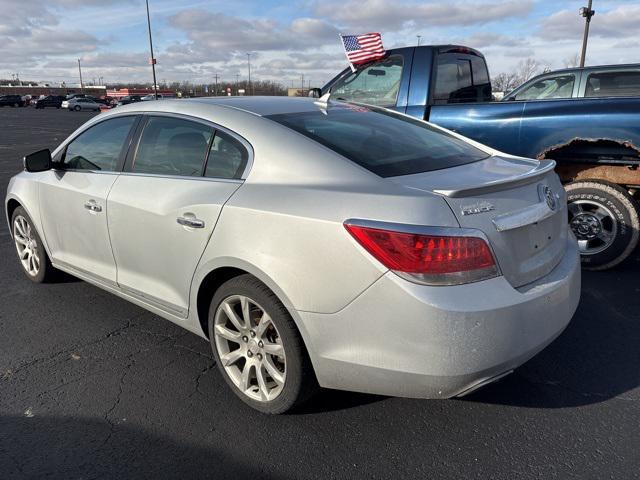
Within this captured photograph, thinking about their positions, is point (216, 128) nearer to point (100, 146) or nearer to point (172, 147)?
point (172, 147)

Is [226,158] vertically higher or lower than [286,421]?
higher

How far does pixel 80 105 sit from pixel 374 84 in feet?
193

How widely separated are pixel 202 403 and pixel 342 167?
1488mm

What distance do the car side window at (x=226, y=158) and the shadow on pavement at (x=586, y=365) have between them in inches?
69.9

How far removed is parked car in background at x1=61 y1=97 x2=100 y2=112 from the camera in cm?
5669

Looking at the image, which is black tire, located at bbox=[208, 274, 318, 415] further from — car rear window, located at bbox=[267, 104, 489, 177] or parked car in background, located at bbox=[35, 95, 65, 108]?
parked car in background, located at bbox=[35, 95, 65, 108]

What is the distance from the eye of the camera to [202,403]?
2.87m

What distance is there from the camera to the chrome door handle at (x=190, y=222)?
2779 mm

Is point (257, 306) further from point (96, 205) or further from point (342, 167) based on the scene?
point (96, 205)

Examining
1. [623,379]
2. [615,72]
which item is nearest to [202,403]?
[623,379]

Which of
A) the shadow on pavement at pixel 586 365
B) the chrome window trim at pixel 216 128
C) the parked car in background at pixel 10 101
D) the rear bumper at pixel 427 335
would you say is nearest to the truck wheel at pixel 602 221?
→ the shadow on pavement at pixel 586 365

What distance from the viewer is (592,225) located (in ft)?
15.8

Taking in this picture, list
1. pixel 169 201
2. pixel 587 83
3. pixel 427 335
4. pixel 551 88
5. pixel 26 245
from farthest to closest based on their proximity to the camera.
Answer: pixel 551 88 < pixel 587 83 < pixel 26 245 < pixel 169 201 < pixel 427 335

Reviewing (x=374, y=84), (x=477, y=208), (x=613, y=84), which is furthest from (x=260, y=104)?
(x=613, y=84)
